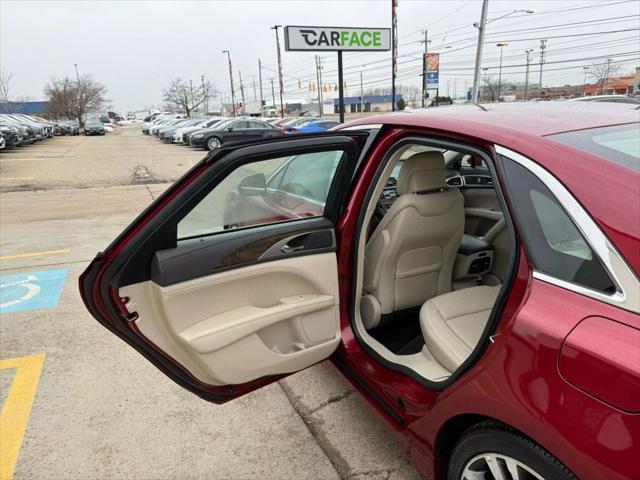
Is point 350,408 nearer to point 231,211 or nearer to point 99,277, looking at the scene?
point 231,211

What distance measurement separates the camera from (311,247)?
6.91 ft

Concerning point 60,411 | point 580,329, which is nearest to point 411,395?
point 580,329

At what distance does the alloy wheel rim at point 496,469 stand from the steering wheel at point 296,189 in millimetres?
1544

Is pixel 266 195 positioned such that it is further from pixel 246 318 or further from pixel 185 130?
pixel 185 130

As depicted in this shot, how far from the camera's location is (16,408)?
258 centimetres

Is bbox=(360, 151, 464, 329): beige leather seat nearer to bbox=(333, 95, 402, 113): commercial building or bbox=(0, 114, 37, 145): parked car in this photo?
bbox=(0, 114, 37, 145): parked car

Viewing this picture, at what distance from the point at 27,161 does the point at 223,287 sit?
18758mm

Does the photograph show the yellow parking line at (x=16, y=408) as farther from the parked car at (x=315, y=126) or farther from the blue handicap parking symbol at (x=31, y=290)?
the parked car at (x=315, y=126)

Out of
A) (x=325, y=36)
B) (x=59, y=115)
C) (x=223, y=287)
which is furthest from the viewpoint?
(x=59, y=115)

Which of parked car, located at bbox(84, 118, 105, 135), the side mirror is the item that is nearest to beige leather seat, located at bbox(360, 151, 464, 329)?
the side mirror

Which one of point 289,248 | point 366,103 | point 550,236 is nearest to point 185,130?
point 289,248

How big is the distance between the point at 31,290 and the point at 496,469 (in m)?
4.42

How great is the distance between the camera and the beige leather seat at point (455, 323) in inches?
72.7

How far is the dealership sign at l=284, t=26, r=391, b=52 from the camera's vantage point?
13.8 m
